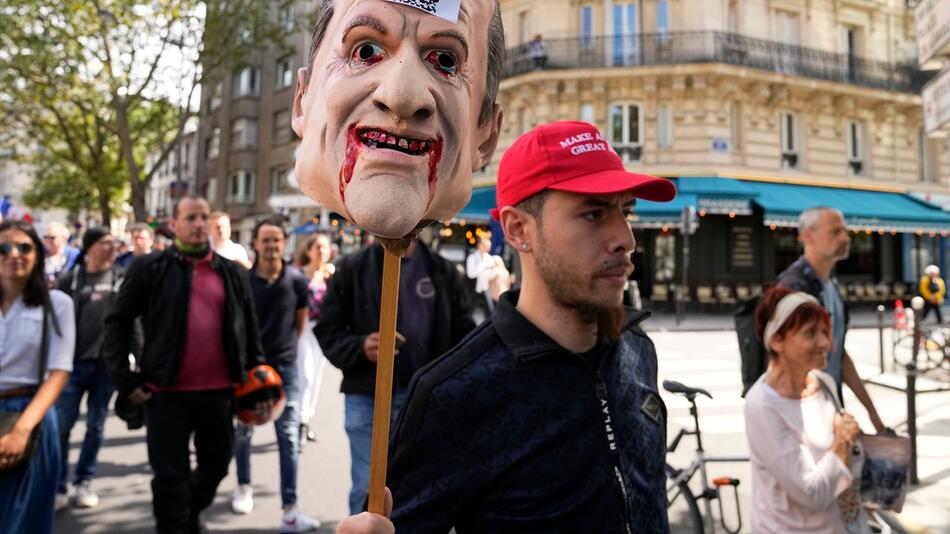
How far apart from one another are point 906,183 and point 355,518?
25.3 m

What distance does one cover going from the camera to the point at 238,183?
30672 millimetres

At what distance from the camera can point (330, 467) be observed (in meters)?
5.22

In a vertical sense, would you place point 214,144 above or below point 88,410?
above

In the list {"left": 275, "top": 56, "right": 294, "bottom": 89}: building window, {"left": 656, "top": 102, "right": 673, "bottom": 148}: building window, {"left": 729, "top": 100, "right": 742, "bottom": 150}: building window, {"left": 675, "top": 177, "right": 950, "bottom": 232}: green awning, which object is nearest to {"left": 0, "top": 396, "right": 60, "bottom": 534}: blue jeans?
{"left": 675, "top": 177, "right": 950, "bottom": 232}: green awning

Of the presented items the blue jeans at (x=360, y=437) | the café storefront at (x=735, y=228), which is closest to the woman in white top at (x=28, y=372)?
the blue jeans at (x=360, y=437)

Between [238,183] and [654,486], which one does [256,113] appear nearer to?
[238,183]

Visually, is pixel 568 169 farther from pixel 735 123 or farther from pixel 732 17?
pixel 732 17

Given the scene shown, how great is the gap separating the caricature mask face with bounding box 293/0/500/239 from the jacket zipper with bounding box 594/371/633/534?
67 centimetres

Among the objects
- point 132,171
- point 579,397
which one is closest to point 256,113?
point 132,171

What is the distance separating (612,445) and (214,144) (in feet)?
118

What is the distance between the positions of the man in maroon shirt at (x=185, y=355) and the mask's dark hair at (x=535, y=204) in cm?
252

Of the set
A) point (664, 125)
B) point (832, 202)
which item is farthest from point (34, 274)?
point (832, 202)

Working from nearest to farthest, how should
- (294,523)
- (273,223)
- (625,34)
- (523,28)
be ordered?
(294,523) → (273,223) → (625,34) → (523,28)

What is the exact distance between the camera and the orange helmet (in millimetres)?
3537
